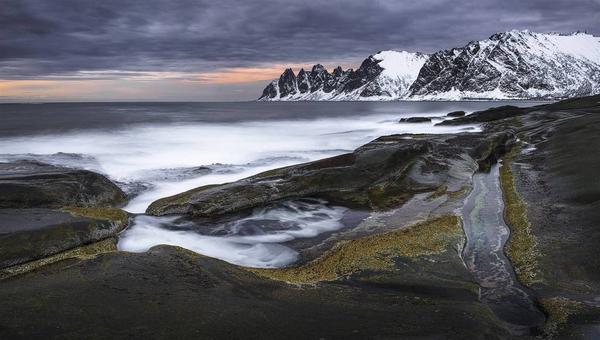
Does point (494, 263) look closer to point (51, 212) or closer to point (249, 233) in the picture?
point (249, 233)

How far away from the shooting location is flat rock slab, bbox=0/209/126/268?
932 cm

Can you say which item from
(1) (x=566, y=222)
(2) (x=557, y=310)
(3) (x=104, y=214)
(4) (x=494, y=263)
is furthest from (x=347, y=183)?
(2) (x=557, y=310)

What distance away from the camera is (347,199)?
1552 centimetres

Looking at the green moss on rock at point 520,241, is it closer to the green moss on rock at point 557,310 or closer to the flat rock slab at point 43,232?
the green moss on rock at point 557,310

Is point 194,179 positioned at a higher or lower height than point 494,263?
higher

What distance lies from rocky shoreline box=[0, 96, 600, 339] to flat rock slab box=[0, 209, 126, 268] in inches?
1.3

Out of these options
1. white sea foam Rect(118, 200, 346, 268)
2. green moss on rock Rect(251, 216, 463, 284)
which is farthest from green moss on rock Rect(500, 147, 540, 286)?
white sea foam Rect(118, 200, 346, 268)

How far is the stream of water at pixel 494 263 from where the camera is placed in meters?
7.69

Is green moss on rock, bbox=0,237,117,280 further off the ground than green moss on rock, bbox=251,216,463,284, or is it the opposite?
green moss on rock, bbox=0,237,117,280

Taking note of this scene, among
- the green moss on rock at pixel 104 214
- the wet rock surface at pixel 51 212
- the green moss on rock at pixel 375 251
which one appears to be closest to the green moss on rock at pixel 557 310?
the green moss on rock at pixel 375 251

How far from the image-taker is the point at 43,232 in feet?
33.2

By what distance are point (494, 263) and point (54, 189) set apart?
12750mm

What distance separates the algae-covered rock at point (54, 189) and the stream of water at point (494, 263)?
37.8 ft

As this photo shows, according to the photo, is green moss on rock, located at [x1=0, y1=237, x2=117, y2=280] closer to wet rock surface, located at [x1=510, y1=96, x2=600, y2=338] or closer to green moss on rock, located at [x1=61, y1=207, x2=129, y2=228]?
green moss on rock, located at [x1=61, y1=207, x2=129, y2=228]
